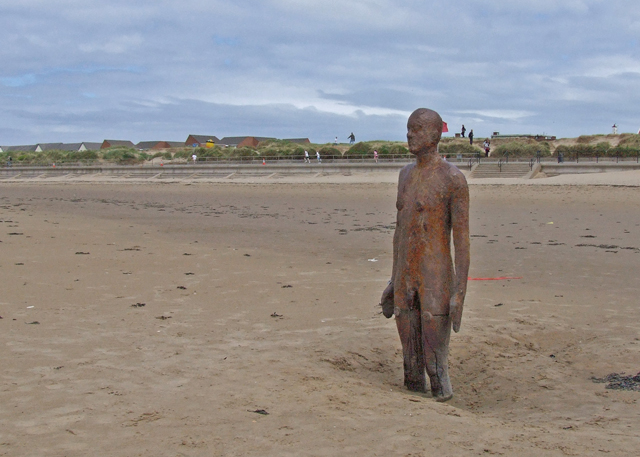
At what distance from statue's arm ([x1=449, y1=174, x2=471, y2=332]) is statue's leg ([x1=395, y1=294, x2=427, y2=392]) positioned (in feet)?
1.07

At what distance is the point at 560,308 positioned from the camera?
25.5ft

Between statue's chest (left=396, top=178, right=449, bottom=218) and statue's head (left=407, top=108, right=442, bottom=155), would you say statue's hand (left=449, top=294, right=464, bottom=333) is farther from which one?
statue's head (left=407, top=108, right=442, bottom=155)

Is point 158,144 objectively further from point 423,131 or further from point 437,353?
point 437,353

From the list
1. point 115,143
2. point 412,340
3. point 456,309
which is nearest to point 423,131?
point 456,309

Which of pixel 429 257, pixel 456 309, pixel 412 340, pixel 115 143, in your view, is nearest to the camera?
pixel 456 309

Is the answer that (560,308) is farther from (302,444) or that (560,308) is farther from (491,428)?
(302,444)

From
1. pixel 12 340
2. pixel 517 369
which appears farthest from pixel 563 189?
pixel 12 340

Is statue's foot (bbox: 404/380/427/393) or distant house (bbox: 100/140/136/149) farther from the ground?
distant house (bbox: 100/140/136/149)

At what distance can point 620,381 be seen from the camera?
5184mm

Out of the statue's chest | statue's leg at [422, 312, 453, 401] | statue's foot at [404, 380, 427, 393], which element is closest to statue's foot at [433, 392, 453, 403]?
statue's leg at [422, 312, 453, 401]

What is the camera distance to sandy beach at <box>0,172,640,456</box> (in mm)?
3846

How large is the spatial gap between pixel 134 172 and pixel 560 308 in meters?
45.4

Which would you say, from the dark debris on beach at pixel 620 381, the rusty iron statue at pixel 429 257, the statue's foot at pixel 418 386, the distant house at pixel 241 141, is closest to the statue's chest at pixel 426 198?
the rusty iron statue at pixel 429 257

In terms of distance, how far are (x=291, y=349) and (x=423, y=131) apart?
2.31 meters
